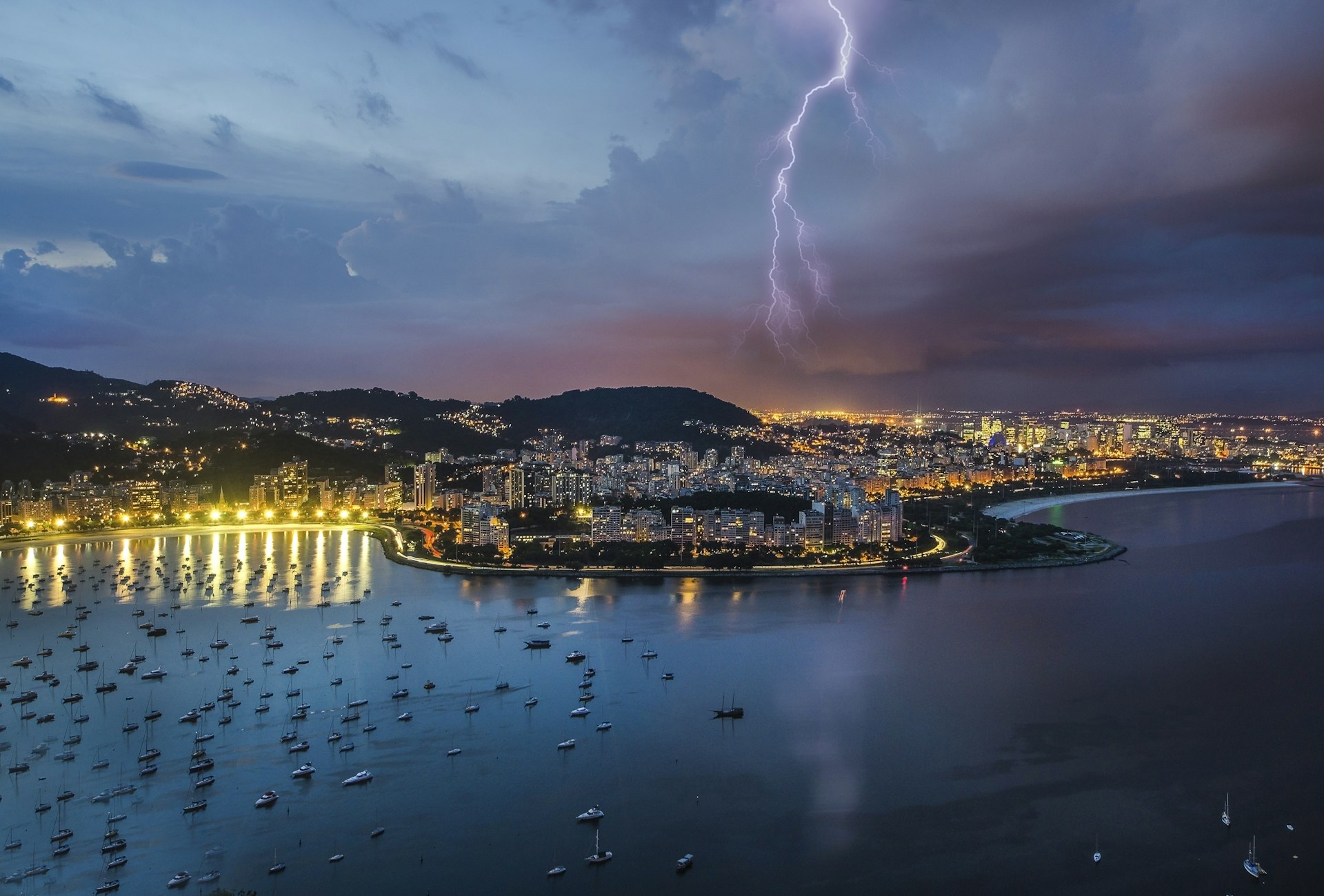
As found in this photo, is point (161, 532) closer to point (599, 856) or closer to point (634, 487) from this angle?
point (634, 487)

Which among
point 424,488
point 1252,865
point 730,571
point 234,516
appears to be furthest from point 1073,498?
point 234,516

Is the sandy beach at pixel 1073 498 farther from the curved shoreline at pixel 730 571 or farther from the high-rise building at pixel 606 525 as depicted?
the high-rise building at pixel 606 525

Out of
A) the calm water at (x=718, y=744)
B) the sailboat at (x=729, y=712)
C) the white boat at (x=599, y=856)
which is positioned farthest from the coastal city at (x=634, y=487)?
the white boat at (x=599, y=856)

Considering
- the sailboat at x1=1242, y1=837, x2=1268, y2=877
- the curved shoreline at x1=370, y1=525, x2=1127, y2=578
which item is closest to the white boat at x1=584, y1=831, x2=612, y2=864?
the sailboat at x1=1242, y1=837, x2=1268, y2=877

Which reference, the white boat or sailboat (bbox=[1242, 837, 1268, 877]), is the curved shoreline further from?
sailboat (bbox=[1242, 837, 1268, 877])

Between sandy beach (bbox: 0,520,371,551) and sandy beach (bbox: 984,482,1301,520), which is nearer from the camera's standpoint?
sandy beach (bbox: 0,520,371,551)

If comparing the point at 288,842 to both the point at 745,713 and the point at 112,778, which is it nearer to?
the point at 112,778
